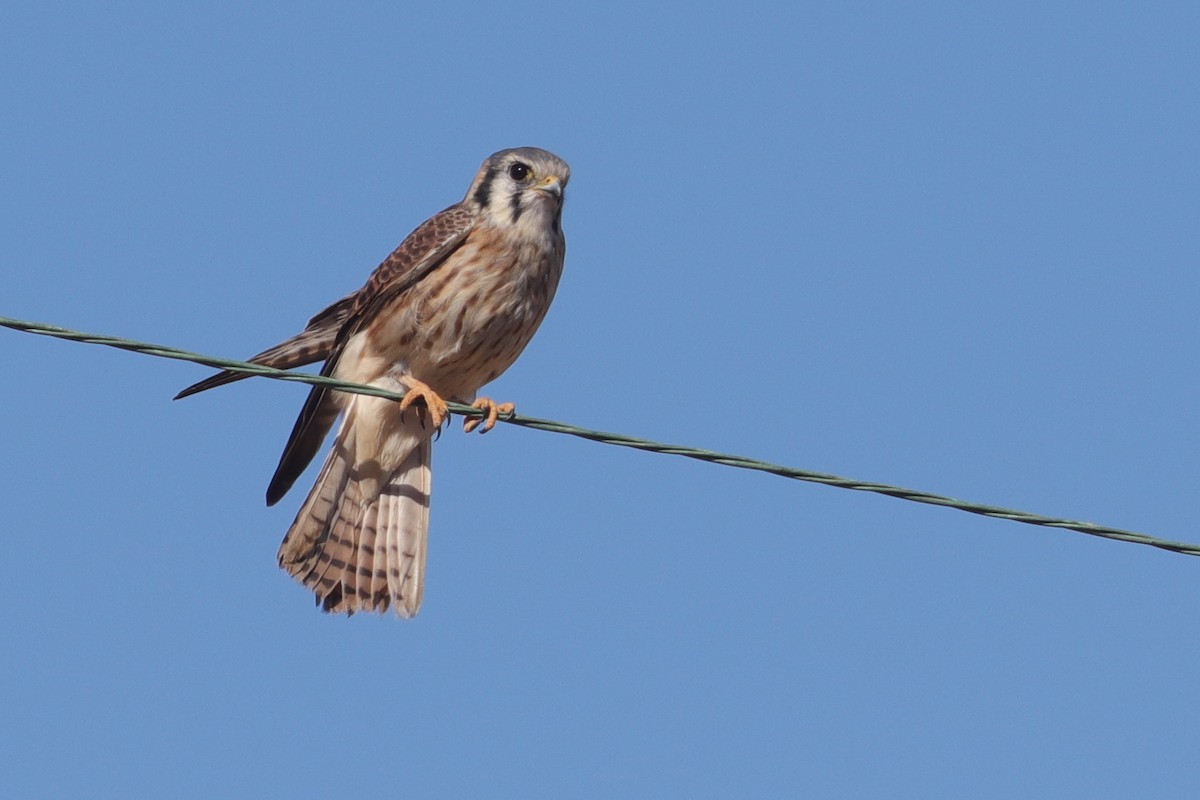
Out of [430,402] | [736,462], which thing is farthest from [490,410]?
[736,462]

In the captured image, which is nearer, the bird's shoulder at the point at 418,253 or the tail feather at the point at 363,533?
the bird's shoulder at the point at 418,253

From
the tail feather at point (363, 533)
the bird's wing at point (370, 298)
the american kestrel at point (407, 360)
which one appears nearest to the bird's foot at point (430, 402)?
the american kestrel at point (407, 360)

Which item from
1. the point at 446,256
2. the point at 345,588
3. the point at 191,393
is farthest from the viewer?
the point at 345,588

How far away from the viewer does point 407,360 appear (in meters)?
5.75

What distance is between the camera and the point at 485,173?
19.9 ft

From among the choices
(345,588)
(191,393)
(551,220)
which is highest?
(551,220)

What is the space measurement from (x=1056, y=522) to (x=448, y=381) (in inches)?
108

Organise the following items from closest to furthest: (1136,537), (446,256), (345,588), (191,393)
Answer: (1136,537)
(191,393)
(446,256)
(345,588)

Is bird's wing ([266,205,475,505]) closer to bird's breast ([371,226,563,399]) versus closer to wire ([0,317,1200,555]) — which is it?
bird's breast ([371,226,563,399])

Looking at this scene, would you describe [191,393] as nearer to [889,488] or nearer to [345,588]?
[345,588]

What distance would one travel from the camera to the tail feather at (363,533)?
614 cm

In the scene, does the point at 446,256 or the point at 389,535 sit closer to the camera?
the point at 446,256

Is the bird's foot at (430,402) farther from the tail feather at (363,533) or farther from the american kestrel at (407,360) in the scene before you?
the tail feather at (363,533)

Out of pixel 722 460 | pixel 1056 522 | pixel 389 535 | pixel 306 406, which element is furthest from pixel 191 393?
pixel 1056 522
